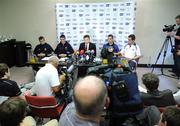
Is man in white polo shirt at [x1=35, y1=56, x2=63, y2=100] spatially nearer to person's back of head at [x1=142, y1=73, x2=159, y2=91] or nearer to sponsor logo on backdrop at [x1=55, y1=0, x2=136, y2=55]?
person's back of head at [x1=142, y1=73, x2=159, y2=91]

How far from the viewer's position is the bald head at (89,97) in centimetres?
126

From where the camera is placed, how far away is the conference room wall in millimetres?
6578

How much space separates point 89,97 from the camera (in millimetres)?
1263

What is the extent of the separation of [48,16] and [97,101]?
6125 mm

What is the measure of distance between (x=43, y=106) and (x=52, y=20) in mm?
4685

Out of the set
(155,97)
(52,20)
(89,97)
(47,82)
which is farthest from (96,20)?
(89,97)

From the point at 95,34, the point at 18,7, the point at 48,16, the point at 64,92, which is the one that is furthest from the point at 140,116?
the point at 18,7

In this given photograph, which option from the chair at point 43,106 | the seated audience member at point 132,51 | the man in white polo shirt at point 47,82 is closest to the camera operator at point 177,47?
the seated audience member at point 132,51

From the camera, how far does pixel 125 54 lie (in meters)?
5.73

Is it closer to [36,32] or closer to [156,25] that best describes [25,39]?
[36,32]

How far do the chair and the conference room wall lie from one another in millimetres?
4497

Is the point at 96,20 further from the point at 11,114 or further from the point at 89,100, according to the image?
the point at 89,100

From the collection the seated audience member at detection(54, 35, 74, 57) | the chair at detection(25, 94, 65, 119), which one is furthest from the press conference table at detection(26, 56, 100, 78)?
the chair at detection(25, 94, 65, 119)

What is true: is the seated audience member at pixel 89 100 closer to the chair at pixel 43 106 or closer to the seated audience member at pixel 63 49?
the chair at pixel 43 106
